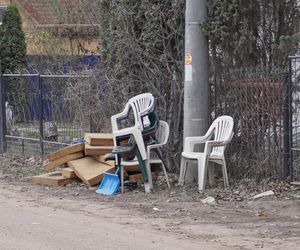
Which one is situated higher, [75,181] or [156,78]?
[156,78]

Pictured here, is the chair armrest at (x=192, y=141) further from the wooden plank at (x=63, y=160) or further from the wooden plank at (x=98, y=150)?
the wooden plank at (x=63, y=160)

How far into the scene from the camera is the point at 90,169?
1147 centimetres

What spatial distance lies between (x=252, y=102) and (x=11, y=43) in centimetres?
1303

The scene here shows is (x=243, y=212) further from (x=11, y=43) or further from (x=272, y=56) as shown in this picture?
(x=11, y=43)

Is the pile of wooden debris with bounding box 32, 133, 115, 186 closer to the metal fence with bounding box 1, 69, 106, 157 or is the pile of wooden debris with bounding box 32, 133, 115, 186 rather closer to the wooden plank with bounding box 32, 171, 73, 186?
the wooden plank with bounding box 32, 171, 73, 186

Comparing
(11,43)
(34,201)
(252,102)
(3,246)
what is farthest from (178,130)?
(11,43)

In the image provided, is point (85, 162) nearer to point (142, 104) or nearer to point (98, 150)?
point (98, 150)

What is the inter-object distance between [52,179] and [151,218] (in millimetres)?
3193

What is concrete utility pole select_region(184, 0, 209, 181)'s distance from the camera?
1064cm

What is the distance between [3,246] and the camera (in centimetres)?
751

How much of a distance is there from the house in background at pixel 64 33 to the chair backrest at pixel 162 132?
33.0 ft

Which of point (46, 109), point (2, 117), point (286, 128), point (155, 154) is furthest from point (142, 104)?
point (2, 117)

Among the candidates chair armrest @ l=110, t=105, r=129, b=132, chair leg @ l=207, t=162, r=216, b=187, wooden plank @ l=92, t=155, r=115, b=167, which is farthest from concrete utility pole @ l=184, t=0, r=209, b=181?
wooden plank @ l=92, t=155, r=115, b=167

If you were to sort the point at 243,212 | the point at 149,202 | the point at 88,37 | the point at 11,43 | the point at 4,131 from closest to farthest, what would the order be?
1. the point at 243,212
2. the point at 149,202
3. the point at 4,131
4. the point at 11,43
5. the point at 88,37
